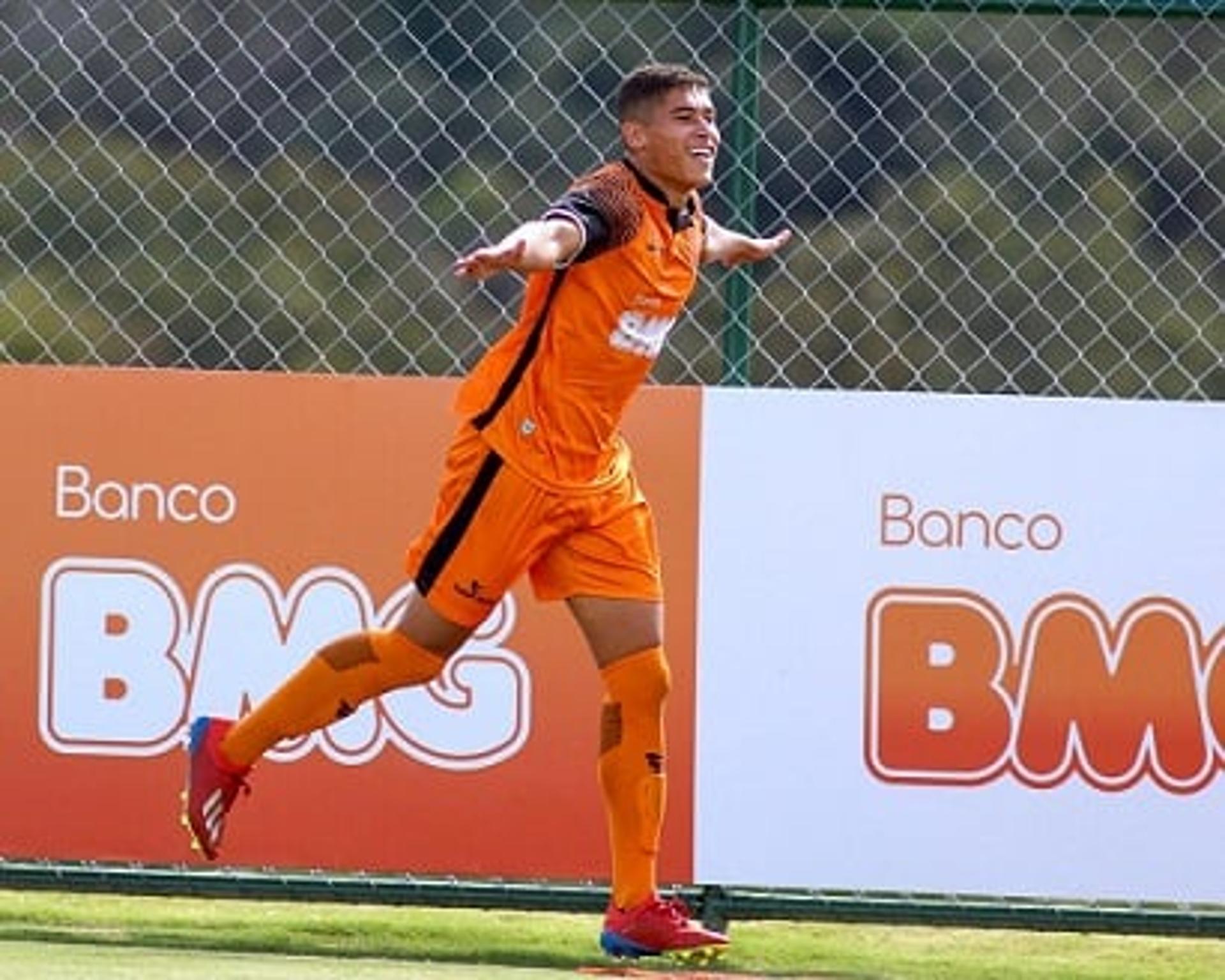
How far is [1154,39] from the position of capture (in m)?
13.2

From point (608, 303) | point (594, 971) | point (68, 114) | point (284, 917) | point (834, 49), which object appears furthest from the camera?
point (68, 114)

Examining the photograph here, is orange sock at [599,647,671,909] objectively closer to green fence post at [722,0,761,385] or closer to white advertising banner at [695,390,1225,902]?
white advertising banner at [695,390,1225,902]

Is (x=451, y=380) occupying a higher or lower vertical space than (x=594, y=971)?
higher

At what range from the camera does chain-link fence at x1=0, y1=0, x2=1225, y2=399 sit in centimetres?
1206

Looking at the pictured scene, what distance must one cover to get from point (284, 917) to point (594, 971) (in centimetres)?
113

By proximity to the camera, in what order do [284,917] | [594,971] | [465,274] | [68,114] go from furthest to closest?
1. [68,114]
2. [284,917]
3. [594,971]
4. [465,274]

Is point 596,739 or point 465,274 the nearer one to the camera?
point 465,274

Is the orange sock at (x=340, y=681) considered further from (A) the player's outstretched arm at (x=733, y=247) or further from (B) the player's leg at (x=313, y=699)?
(A) the player's outstretched arm at (x=733, y=247)

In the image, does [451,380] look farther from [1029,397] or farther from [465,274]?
[465,274]

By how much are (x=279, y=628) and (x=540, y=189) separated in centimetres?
295

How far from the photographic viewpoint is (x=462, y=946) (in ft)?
33.4

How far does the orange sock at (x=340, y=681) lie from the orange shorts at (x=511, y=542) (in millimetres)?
139

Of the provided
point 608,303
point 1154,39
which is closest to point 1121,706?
point 608,303

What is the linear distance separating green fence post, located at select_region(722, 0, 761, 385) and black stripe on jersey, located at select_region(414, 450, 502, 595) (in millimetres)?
1477
